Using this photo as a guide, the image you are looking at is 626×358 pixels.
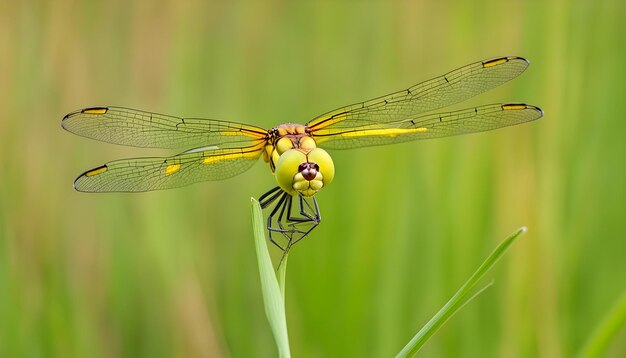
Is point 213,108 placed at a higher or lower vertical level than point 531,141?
higher

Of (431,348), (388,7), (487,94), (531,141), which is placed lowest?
(431,348)

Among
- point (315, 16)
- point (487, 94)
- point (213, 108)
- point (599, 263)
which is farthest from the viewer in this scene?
point (315, 16)

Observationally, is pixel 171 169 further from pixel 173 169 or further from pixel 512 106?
pixel 512 106

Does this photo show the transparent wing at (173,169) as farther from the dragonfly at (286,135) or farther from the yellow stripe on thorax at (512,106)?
the yellow stripe on thorax at (512,106)

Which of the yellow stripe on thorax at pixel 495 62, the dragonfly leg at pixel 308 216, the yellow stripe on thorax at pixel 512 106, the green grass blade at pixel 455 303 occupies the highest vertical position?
the yellow stripe on thorax at pixel 495 62

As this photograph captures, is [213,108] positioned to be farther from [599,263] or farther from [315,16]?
[599,263]

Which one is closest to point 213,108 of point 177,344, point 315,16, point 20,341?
point 315,16

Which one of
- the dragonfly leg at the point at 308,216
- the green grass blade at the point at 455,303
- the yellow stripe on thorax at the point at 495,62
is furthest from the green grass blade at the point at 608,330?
A: the yellow stripe on thorax at the point at 495,62

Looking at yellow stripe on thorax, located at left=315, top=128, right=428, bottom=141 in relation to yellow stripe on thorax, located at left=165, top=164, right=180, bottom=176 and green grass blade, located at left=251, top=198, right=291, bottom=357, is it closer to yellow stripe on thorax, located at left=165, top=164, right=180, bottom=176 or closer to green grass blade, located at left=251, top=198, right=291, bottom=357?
yellow stripe on thorax, located at left=165, top=164, right=180, bottom=176
